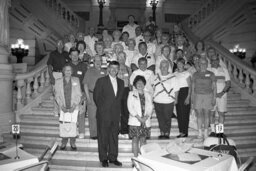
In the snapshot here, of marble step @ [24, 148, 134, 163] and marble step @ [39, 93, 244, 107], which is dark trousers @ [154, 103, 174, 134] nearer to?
marble step @ [24, 148, 134, 163]

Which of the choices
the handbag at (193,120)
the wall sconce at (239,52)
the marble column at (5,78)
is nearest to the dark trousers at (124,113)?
the handbag at (193,120)

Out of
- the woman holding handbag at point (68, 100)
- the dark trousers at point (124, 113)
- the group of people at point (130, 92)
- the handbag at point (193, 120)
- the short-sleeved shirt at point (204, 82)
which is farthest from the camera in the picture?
the handbag at point (193, 120)

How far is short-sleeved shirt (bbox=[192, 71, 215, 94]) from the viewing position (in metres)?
5.27

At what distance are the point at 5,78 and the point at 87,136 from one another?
2.34 m

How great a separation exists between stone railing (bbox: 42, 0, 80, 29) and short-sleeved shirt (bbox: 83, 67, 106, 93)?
273 inches

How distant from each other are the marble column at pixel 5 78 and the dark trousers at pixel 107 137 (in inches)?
104

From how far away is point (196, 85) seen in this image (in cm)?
535

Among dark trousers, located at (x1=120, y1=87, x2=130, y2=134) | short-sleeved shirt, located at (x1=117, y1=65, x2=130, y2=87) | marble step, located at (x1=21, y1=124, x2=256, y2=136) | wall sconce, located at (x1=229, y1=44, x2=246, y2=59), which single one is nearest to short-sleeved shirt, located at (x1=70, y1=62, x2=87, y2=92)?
short-sleeved shirt, located at (x1=117, y1=65, x2=130, y2=87)

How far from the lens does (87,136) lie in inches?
225

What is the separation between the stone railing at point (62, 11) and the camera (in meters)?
11.1

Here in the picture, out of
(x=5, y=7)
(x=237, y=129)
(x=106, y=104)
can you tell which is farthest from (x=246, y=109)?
(x=5, y=7)

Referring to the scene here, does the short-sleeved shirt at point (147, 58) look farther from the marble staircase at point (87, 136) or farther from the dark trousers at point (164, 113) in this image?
the marble staircase at point (87, 136)

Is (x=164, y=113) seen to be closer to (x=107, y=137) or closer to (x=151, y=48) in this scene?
(x=107, y=137)

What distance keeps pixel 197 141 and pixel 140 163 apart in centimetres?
298
